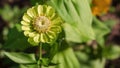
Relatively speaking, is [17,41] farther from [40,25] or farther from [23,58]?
[40,25]

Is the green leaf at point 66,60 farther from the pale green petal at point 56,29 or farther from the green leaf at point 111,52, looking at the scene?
the green leaf at point 111,52

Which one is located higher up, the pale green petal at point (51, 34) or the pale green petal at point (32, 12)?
the pale green petal at point (32, 12)

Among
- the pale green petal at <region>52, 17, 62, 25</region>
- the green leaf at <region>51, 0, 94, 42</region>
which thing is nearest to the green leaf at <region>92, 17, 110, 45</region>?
the green leaf at <region>51, 0, 94, 42</region>

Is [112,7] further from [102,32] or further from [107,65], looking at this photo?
[102,32]

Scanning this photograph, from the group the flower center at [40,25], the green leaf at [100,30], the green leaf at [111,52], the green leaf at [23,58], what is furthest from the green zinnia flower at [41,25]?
the green leaf at [111,52]

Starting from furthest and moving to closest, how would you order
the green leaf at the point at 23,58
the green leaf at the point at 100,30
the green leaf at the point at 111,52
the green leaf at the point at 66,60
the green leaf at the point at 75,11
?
the green leaf at the point at 111,52 < the green leaf at the point at 100,30 < the green leaf at the point at 66,60 < the green leaf at the point at 23,58 < the green leaf at the point at 75,11

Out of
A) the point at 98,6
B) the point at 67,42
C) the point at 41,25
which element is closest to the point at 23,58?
the point at 41,25
